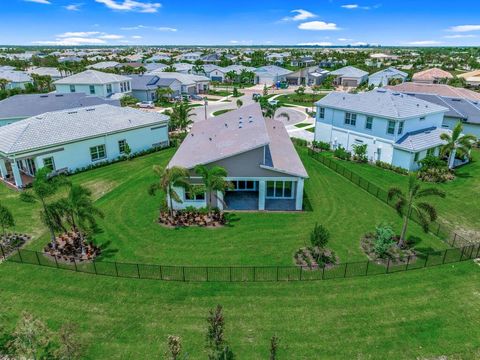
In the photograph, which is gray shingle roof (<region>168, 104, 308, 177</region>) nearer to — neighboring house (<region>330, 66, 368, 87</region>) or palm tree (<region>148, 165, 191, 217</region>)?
palm tree (<region>148, 165, 191, 217</region>)

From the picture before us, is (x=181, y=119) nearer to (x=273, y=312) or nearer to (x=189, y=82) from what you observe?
(x=273, y=312)

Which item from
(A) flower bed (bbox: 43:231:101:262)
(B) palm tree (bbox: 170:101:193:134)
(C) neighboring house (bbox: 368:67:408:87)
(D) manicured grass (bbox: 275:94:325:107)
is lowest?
(A) flower bed (bbox: 43:231:101:262)

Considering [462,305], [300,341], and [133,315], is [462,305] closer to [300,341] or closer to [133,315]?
[300,341]

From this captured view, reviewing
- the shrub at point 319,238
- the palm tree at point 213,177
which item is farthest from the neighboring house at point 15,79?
the shrub at point 319,238

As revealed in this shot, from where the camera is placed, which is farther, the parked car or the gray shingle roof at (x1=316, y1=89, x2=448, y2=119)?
the parked car

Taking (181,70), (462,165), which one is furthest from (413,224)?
(181,70)

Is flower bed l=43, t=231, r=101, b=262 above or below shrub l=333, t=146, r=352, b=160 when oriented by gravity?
below

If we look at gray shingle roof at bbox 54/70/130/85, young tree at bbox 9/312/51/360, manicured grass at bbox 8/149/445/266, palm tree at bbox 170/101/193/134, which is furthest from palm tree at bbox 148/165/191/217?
gray shingle roof at bbox 54/70/130/85
